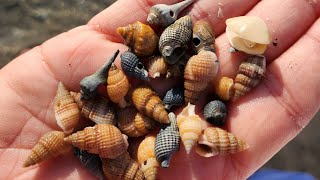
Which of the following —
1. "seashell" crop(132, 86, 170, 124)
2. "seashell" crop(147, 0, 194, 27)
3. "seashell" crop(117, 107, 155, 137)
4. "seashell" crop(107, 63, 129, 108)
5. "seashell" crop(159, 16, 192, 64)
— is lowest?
"seashell" crop(117, 107, 155, 137)

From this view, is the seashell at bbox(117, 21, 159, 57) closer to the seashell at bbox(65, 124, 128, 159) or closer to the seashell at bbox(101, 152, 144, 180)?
the seashell at bbox(65, 124, 128, 159)

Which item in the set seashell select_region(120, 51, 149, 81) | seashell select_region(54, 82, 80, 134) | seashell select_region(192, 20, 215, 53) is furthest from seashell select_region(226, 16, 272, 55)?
seashell select_region(54, 82, 80, 134)

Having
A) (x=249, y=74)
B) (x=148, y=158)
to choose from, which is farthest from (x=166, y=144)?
(x=249, y=74)

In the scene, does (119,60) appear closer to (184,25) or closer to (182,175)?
(184,25)

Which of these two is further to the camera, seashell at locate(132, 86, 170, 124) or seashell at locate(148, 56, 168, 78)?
seashell at locate(148, 56, 168, 78)

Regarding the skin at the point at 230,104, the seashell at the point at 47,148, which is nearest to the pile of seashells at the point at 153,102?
the seashell at the point at 47,148

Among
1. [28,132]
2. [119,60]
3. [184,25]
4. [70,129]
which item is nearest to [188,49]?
[184,25]
